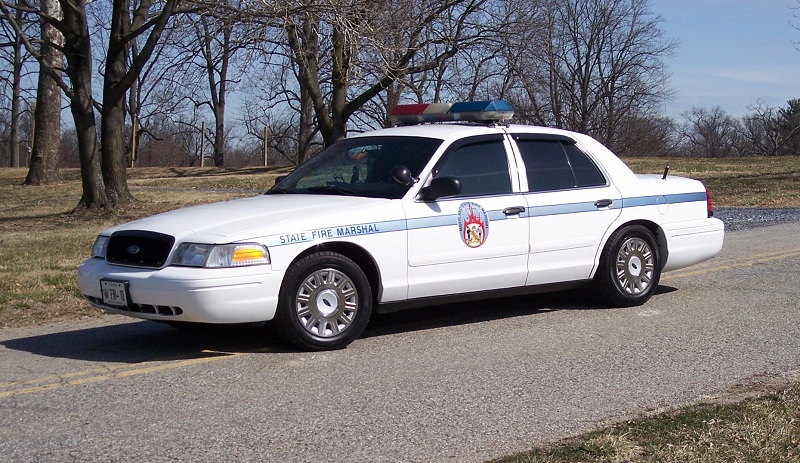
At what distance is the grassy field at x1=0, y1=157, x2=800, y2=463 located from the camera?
4.18 metres

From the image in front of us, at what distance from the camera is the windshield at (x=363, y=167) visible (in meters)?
7.00

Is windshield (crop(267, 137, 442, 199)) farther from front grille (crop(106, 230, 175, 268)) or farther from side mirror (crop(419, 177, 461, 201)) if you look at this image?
front grille (crop(106, 230, 175, 268))

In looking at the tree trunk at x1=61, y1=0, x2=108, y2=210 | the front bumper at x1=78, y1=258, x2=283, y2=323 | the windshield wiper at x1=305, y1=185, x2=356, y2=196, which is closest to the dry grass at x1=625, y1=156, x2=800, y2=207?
the tree trunk at x1=61, y1=0, x2=108, y2=210

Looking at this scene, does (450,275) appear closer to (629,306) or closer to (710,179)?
(629,306)

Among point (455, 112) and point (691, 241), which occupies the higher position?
point (455, 112)

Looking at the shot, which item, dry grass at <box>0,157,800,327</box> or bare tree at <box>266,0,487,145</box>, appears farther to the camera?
bare tree at <box>266,0,487,145</box>

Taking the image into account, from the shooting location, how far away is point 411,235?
6.68 m

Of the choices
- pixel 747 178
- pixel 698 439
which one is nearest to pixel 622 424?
pixel 698 439

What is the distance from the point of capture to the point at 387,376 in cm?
571

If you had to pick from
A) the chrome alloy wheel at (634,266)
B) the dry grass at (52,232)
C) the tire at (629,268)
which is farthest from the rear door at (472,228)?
the dry grass at (52,232)

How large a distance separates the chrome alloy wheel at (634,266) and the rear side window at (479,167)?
4.27 feet

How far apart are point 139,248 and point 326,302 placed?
128 cm

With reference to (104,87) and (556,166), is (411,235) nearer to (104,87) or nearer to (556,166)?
(556,166)

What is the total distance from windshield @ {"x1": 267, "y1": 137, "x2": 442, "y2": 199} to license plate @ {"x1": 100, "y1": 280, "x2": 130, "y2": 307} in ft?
5.51
